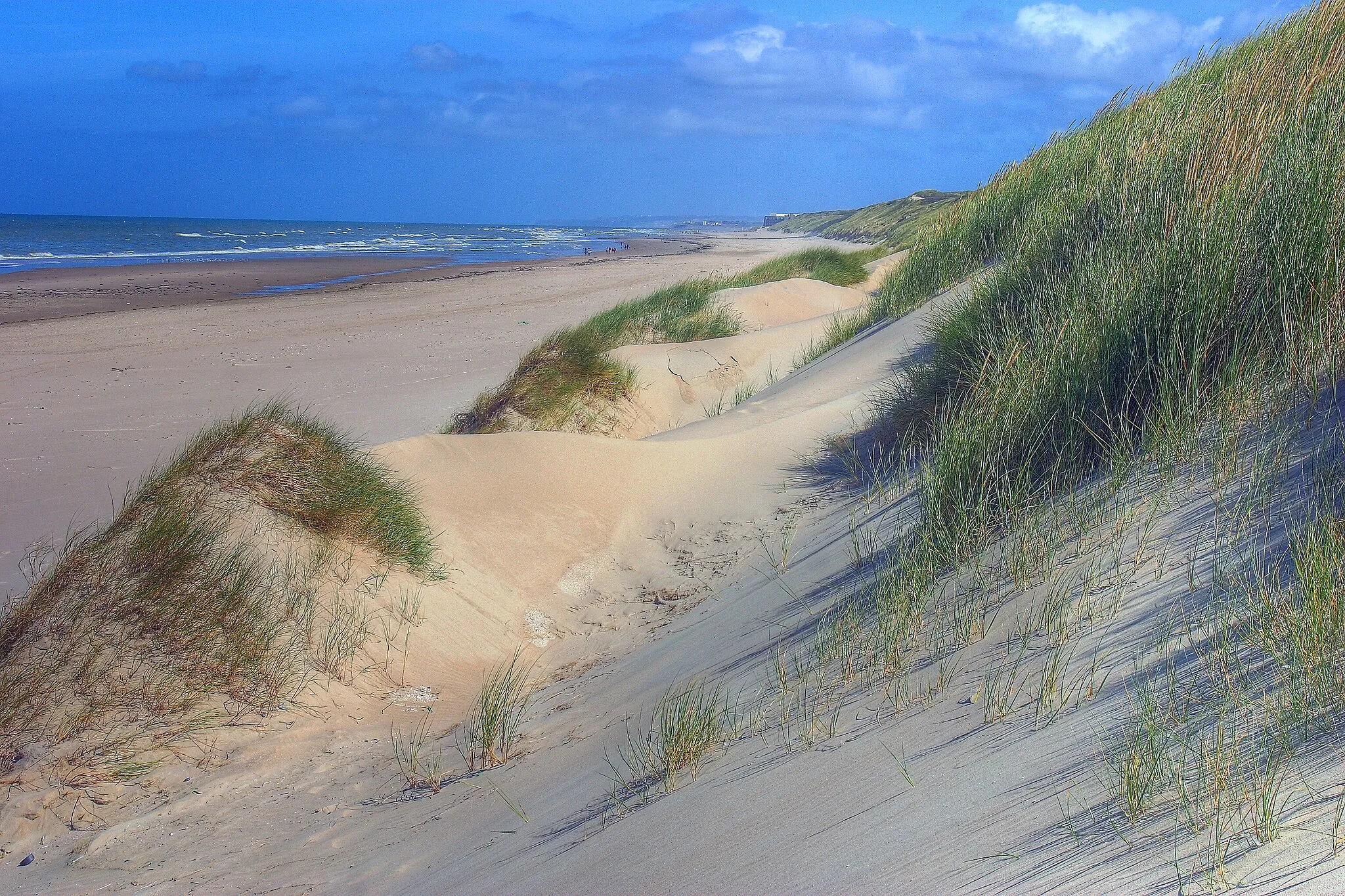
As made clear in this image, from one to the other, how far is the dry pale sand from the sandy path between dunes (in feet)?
8.42

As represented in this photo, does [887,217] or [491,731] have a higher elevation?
[887,217]

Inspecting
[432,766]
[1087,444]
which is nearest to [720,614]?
[432,766]

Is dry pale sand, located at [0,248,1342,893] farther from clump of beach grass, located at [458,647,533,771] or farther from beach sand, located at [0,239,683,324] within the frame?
beach sand, located at [0,239,683,324]

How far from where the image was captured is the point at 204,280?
84.9 feet

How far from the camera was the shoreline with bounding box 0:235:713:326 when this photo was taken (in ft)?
64.3

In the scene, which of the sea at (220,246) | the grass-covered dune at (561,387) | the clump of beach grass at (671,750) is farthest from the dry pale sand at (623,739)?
the sea at (220,246)

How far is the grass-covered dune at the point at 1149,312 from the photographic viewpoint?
10.9 ft

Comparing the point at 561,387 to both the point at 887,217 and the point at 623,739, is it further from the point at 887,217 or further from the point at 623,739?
the point at 887,217

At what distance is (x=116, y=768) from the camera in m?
3.17

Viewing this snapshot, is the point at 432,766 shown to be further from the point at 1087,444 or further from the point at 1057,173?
the point at 1057,173

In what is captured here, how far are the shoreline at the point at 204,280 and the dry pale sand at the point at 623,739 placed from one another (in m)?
16.1

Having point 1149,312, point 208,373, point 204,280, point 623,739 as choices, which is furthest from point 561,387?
point 204,280

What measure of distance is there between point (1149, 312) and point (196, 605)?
404cm

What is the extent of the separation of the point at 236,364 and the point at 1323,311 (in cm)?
1215
